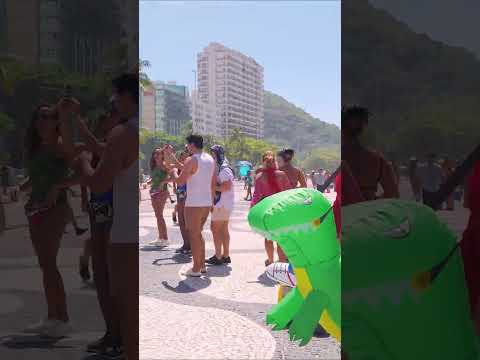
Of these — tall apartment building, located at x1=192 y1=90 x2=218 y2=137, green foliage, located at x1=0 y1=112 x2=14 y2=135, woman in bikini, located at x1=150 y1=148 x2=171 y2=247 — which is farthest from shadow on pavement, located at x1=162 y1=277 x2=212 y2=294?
tall apartment building, located at x1=192 y1=90 x2=218 y2=137

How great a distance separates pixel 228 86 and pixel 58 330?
74752 mm

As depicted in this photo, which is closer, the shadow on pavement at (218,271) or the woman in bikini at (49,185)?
the woman in bikini at (49,185)

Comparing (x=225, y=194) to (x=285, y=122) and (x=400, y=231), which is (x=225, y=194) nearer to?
(x=400, y=231)

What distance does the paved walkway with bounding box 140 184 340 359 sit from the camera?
338cm

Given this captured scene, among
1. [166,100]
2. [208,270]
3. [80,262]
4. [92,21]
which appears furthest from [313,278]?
[166,100]

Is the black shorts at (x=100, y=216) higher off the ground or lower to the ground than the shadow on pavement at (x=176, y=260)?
higher

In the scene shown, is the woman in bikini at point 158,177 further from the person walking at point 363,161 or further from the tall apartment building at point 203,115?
the tall apartment building at point 203,115

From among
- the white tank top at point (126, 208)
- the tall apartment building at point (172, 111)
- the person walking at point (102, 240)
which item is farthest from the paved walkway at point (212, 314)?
the tall apartment building at point (172, 111)

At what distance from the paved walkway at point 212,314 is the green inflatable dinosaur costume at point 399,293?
1.72 m

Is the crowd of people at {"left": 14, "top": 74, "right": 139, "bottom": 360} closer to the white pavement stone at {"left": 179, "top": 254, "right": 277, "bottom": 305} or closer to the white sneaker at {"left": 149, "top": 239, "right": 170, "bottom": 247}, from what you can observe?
the white pavement stone at {"left": 179, "top": 254, "right": 277, "bottom": 305}

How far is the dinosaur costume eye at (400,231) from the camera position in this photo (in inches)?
62.7

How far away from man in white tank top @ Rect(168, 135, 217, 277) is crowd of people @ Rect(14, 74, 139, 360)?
317 centimetres

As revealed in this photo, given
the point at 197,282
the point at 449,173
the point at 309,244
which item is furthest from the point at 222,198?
the point at 449,173

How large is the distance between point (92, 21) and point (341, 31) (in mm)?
910
